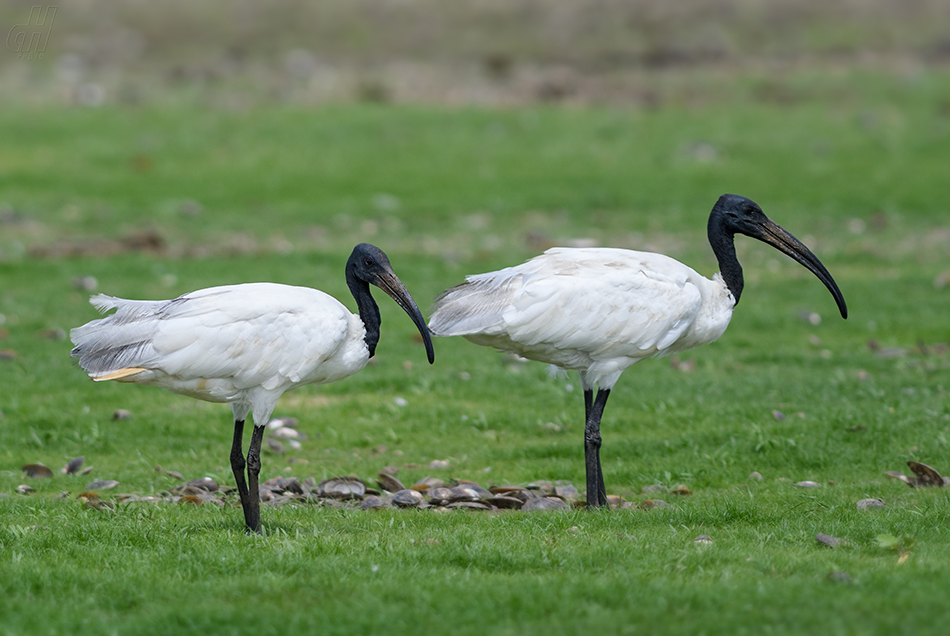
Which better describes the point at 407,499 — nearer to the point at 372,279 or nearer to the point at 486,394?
the point at 372,279

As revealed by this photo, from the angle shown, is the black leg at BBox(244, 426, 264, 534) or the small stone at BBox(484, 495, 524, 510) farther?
the small stone at BBox(484, 495, 524, 510)

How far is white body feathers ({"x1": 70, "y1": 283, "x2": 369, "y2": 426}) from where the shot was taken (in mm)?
6828

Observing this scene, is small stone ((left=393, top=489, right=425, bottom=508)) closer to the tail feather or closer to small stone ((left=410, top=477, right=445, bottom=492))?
small stone ((left=410, top=477, right=445, bottom=492))

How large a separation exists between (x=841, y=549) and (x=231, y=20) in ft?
126

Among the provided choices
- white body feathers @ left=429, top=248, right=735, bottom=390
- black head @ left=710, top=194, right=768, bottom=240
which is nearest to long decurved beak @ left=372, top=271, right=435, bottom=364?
white body feathers @ left=429, top=248, right=735, bottom=390

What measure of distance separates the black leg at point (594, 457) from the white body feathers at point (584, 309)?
0.18 meters

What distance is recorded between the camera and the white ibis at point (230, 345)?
22.4 feet

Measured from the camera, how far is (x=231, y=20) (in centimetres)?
4106

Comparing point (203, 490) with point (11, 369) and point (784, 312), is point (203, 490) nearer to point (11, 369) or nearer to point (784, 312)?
point (11, 369)

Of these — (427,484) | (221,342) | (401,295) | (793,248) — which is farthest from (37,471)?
(793,248)

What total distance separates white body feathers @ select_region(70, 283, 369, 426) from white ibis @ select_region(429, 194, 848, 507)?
111 cm

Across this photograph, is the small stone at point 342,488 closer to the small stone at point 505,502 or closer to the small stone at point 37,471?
the small stone at point 505,502

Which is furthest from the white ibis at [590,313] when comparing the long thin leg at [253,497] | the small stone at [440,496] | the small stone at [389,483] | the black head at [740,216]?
the long thin leg at [253,497]

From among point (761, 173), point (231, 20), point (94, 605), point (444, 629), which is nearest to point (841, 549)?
point (444, 629)
